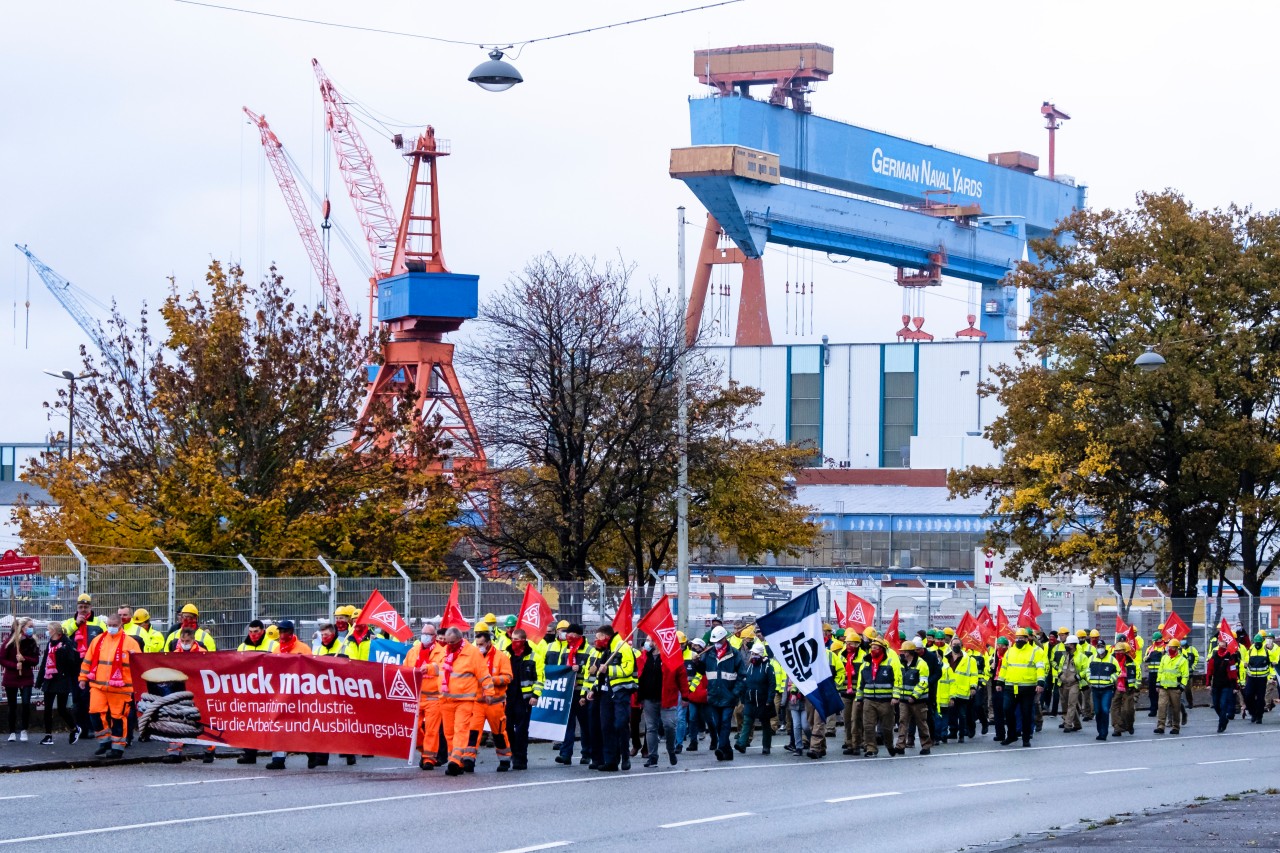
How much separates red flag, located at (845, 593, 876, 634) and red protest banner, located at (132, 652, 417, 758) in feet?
42.3

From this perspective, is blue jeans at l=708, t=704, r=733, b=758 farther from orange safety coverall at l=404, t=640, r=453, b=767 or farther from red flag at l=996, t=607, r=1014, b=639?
red flag at l=996, t=607, r=1014, b=639

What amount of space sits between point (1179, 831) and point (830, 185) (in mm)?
78804

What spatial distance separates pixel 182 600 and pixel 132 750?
4.27 metres

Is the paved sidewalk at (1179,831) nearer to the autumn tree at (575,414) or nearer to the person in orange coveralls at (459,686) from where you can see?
the person in orange coveralls at (459,686)

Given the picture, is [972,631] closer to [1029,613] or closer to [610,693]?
[1029,613]

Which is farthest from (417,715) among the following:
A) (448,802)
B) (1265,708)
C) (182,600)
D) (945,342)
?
(945,342)

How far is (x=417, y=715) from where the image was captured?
18.6 m

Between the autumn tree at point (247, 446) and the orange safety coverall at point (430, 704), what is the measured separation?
12399 mm

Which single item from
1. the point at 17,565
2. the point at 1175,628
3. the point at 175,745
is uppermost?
the point at 17,565

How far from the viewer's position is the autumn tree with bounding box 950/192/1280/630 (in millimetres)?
42531

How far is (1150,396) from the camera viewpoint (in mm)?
42781

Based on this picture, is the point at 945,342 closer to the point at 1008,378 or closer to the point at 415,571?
the point at 1008,378

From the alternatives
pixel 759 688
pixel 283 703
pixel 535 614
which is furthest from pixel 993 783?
pixel 535 614

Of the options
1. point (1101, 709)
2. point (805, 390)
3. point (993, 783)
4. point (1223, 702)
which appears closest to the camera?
point (993, 783)
